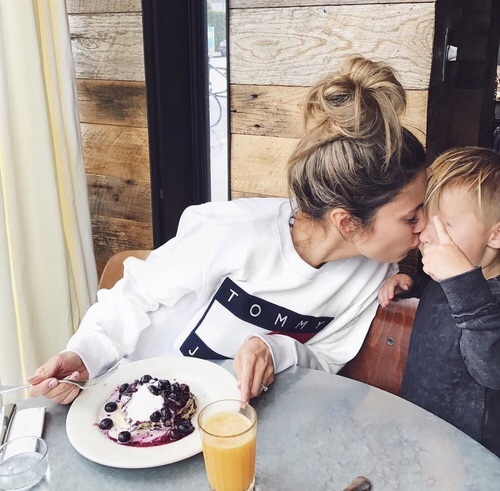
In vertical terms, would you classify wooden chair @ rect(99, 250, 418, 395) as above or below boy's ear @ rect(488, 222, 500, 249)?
below

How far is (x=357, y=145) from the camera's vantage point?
1.20 m

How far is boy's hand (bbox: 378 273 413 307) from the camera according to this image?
1.37 meters

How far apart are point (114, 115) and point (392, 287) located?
131 cm

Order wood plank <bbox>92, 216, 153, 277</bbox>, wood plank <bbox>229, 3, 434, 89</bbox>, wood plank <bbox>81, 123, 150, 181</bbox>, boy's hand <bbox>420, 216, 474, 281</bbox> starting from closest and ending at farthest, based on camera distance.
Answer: boy's hand <bbox>420, 216, 474, 281</bbox>, wood plank <bbox>229, 3, 434, 89</bbox>, wood plank <bbox>81, 123, 150, 181</bbox>, wood plank <bbox>92, 216, 153, 277</bbox>

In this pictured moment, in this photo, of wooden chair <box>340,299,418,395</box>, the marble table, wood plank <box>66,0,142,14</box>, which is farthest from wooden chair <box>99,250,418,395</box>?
wood plank <box>66,0,142,14</box>

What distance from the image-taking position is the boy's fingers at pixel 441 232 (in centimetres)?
120

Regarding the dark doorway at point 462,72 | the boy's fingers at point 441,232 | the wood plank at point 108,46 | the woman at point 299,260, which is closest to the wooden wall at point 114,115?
the wood plank at point 108,46

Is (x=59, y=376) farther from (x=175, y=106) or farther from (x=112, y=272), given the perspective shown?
(x=175, y=106)

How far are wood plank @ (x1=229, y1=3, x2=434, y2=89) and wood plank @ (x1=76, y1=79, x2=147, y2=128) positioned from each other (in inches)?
15.7

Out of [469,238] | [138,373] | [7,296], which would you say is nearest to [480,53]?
[469,238]

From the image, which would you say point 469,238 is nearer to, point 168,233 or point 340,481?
point 340,481

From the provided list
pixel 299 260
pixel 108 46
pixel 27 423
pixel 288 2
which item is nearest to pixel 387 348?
pixel 299 260

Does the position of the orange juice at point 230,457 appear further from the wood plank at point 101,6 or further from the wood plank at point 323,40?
the wood plank at point 101,6

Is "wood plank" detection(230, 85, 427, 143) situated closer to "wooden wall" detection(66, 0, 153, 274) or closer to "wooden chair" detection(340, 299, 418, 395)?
"wooden wall" detection(66, 0, 153, 274)
